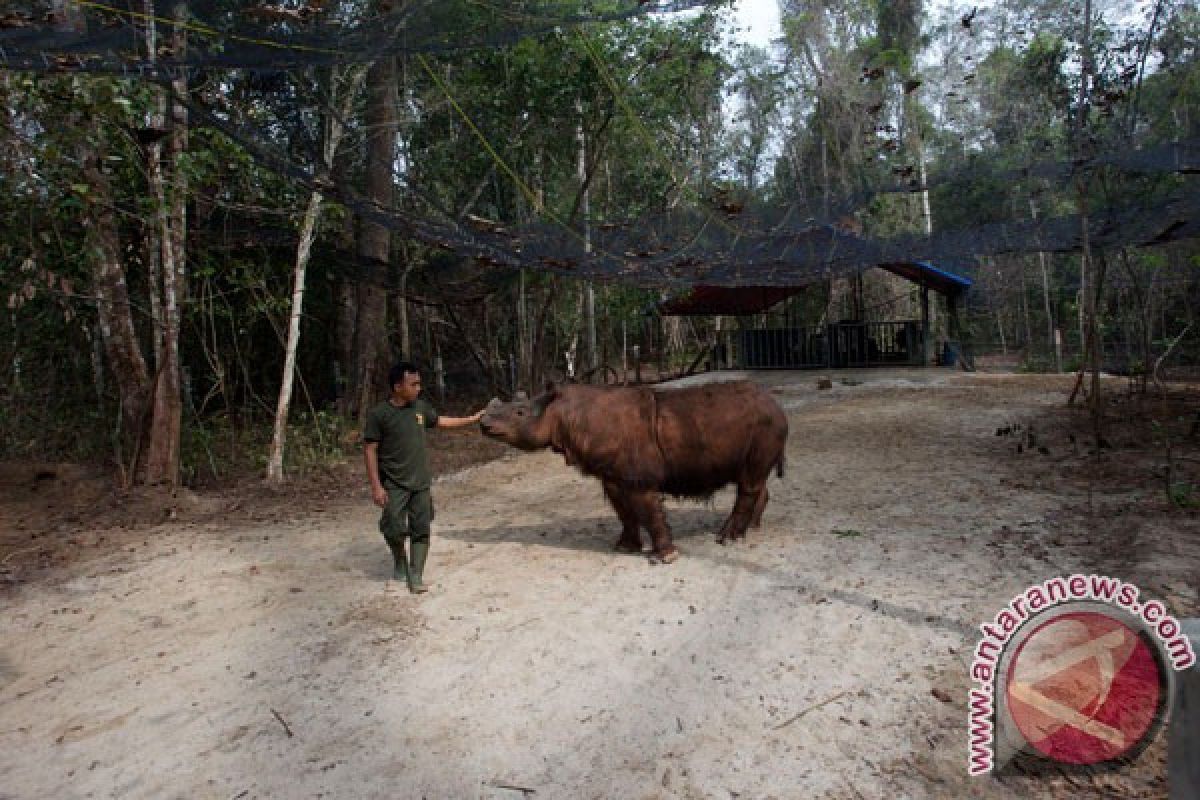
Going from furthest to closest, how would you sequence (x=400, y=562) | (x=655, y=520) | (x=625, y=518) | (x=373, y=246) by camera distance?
(x=373, y=246)
(x=625, y=518)
(x=655, y=520)
(x=400, y=562)

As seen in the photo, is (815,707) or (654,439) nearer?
(815,707)

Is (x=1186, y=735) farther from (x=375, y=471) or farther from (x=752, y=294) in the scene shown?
(x=752, y=294)

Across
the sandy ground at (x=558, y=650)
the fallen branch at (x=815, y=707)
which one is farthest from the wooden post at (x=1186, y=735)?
the fallen branch at (x=815, y=707)

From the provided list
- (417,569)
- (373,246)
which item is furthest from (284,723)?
(373,246)

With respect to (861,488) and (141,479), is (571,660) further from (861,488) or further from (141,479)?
(141,479)

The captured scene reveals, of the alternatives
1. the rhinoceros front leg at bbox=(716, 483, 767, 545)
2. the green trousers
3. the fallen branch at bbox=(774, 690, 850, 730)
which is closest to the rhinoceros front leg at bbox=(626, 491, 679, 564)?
the rhinoceros front leg at bbox=(716, 483, 767, 545)

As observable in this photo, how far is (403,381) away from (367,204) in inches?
119

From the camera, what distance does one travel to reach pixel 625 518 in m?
5.49

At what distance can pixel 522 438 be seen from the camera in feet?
17.6

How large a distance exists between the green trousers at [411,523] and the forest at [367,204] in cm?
322

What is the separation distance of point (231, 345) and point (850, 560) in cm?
1242

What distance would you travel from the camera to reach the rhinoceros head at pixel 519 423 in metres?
5.32

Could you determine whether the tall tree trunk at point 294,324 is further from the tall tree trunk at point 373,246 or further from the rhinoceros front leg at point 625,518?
the rhinoceros front leg at point 625,518

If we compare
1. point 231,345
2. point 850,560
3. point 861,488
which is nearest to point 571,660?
point 850,560
